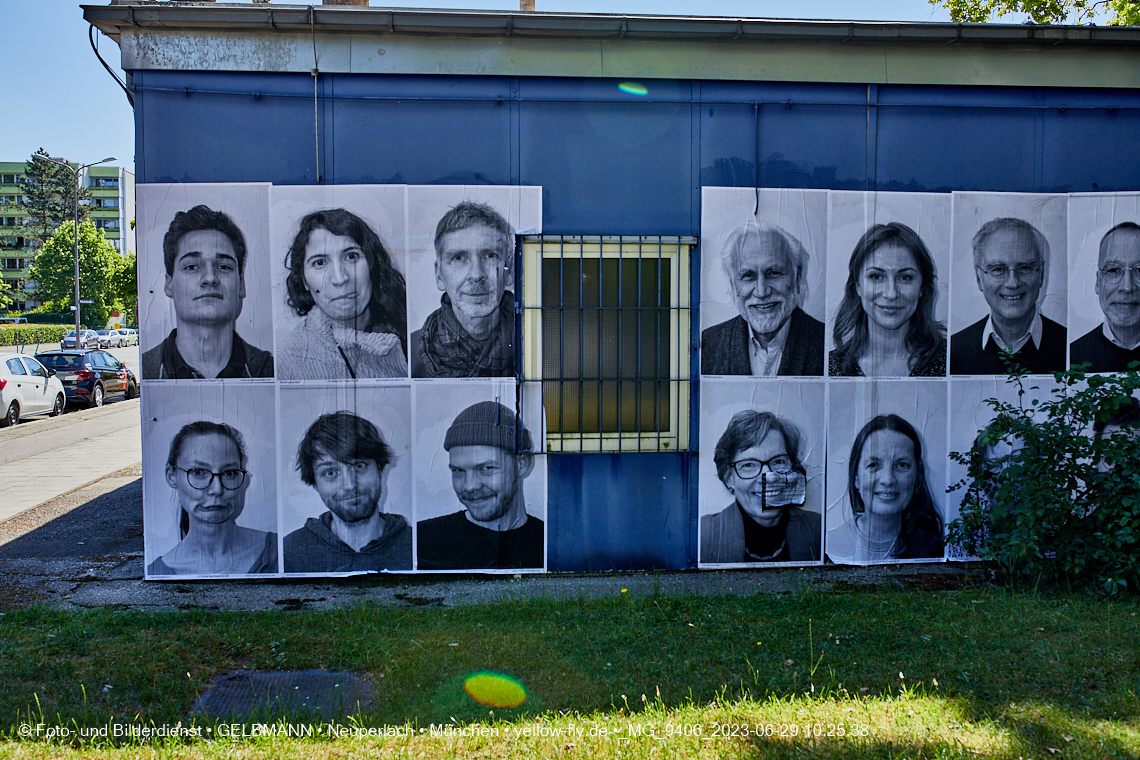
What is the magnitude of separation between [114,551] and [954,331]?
25.6 ft

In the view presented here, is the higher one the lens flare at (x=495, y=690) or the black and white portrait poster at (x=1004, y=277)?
the black and white portrait poster at (x=1004, y=277)

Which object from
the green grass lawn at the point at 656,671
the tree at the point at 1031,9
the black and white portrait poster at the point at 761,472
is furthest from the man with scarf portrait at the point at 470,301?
the tree at the point at 1031,9

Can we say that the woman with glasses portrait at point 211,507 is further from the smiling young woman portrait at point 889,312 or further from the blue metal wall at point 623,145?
the smiling young woman portrait at point 889,312

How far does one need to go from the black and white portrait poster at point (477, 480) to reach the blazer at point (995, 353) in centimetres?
361

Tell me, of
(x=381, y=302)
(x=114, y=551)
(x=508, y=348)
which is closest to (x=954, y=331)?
(x=508, y=348)

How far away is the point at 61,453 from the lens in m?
13.5

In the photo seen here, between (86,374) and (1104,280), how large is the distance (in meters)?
21.9

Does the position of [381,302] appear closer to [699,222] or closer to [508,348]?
[508,348]

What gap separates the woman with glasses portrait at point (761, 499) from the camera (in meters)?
6.52

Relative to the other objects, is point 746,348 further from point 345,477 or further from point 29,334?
point 29,334

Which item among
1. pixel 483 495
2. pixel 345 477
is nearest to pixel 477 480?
pixel 483 495

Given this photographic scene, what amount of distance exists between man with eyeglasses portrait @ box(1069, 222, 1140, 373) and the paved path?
32.7 feet

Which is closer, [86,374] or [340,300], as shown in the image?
[340,300]

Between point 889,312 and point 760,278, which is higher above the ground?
point 760,278
